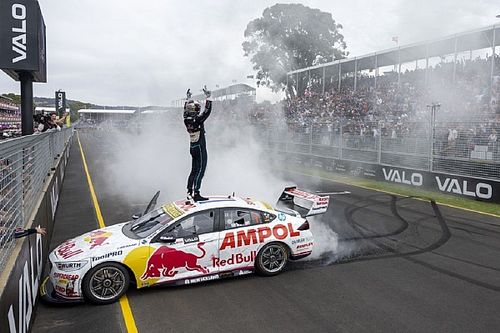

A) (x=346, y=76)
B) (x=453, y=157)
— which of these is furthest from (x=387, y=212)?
(x=346, y=76)

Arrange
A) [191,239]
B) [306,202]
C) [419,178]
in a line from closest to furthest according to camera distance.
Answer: [191,239], [306,202], [419,178]

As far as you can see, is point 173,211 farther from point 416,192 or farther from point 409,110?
point 409,110

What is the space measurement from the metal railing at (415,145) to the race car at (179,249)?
876 centimetres

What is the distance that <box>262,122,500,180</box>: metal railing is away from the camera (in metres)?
13.7

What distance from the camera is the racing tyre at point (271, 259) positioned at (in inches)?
276

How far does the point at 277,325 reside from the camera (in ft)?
17.4

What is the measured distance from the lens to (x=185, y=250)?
6.52 metres

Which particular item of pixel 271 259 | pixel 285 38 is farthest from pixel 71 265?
pixel 285 38

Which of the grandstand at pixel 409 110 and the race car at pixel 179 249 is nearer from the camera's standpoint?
the race car at pixel 179 249

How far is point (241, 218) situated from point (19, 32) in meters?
5.55

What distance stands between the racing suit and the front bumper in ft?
10.2

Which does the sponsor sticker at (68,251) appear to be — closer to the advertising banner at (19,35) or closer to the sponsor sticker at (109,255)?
the sponsor sticker at (109,255)

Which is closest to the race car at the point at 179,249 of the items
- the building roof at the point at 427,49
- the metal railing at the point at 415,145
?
the metal railing at the point at 415,145

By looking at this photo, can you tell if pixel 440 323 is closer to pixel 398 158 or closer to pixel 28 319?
pixel 28 319
